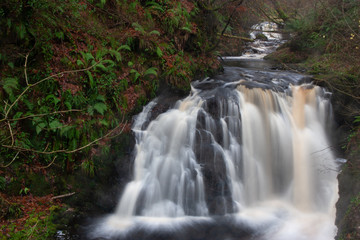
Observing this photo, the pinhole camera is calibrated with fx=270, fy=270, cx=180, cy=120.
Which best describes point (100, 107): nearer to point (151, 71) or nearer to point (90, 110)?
point (90, 110)

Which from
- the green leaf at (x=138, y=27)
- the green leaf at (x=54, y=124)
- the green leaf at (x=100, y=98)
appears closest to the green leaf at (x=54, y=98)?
the green leaf at (x=54, y=124)

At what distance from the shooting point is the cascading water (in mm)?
6113

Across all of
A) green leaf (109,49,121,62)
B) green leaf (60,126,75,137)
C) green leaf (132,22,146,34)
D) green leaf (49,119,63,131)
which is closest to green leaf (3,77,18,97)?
green leaf (49,119,63,131)

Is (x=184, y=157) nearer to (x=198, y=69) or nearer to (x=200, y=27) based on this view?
(x=198, y=69)

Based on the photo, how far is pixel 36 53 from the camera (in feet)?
18.8

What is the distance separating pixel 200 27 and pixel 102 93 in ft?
19.1

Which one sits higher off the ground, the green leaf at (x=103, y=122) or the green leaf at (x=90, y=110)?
the green leaf at (x=90, y=110)

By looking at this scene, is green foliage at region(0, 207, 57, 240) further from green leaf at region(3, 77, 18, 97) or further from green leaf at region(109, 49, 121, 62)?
green leaf at region(109, 49, 121, 62)

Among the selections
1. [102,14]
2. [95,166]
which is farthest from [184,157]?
[102,14]

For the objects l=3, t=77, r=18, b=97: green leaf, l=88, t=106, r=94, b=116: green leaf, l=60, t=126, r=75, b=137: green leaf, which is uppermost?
l=3, t=77, r=18, b=97: green leaf

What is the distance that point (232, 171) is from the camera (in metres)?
7.20

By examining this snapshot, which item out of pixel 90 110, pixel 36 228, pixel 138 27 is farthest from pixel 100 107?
pixel 138 27

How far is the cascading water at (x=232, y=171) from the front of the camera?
6.11m

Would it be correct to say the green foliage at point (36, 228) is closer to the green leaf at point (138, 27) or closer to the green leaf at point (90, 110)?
the green leaf at point (90, 110)
